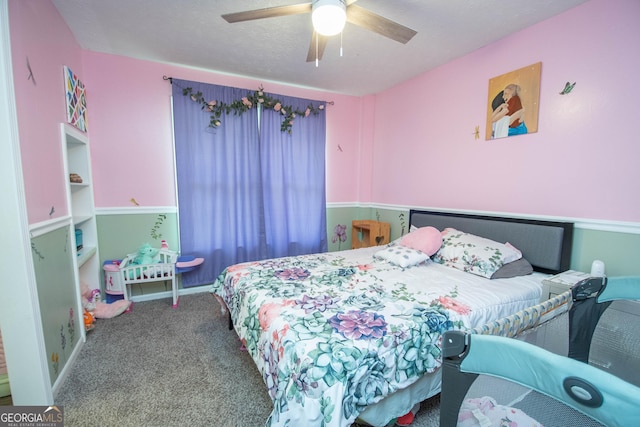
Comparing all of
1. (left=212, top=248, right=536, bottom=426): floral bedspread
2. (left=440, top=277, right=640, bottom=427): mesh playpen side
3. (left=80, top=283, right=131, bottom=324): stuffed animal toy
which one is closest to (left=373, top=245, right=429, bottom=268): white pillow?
(left=212, top=248, right=536, bottom=426): floral bedspread

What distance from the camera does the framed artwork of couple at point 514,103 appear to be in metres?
2.16

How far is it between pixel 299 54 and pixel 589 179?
8.62 ft

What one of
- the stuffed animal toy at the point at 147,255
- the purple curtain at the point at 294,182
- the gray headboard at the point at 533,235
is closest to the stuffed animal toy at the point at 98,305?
the stuffed animal toy at the point at 147,255

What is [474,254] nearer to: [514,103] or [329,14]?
[514,103]

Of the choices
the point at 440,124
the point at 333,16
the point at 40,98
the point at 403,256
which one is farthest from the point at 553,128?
the point at 40,98

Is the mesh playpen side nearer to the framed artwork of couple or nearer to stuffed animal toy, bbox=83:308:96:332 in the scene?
the framed artwork of couple

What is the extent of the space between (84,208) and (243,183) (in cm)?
157

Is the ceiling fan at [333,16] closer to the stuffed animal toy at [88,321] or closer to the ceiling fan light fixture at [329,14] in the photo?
the ceiling fan light fixture at [329,14]

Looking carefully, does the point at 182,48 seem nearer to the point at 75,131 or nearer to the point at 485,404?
the point at 75,131

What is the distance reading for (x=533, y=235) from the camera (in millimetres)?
2164

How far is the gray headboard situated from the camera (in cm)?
201

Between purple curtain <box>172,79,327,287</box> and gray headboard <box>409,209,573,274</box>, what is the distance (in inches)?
75.5

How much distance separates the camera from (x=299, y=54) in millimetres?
2652

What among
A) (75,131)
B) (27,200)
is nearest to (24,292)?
(27,200)
